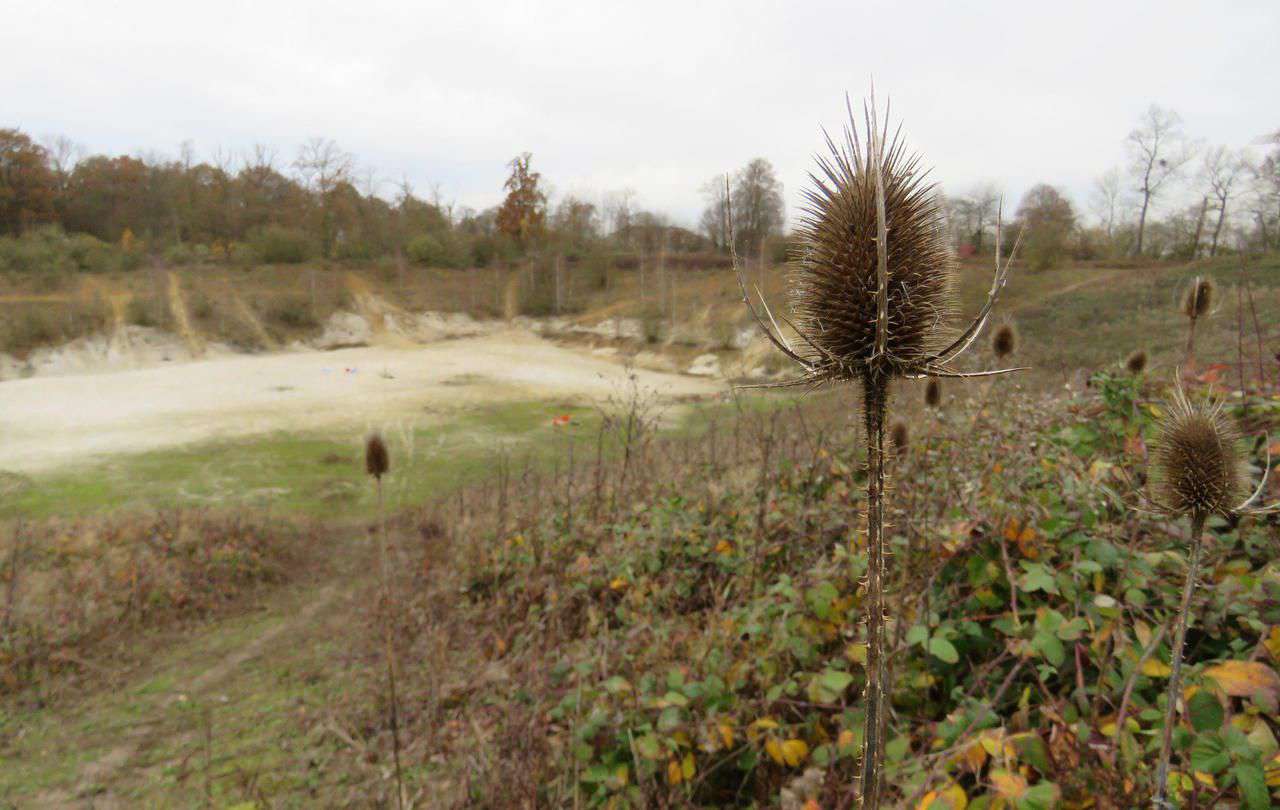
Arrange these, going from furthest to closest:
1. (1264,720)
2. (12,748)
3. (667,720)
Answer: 1. (12,748)
2. (667,720)
3. (1264,720)

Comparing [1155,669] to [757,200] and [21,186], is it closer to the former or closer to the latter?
[757,200]

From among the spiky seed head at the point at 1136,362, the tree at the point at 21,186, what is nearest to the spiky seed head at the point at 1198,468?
the spiky seed head at the point at 1136,362

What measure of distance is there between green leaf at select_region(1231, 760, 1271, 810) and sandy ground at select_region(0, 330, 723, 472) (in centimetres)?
1583

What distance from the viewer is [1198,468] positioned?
164cm

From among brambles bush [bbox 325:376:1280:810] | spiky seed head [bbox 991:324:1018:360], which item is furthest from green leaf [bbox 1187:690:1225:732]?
spiky seed head [bbox 991:324:1018:360]

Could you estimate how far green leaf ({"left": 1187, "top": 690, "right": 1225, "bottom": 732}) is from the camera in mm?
2242

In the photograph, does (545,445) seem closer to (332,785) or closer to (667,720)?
(332,785)

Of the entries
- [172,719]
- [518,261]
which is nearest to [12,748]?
[172,719]

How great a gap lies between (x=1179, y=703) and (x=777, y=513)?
3.32m

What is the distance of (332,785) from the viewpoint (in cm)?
512

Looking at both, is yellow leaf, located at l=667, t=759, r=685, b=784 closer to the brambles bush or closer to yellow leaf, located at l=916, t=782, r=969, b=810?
the brambles bush

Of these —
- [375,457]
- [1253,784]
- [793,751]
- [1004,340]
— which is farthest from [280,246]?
[1253,784]

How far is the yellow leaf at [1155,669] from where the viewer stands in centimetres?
254

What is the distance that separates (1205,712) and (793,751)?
1632mm
